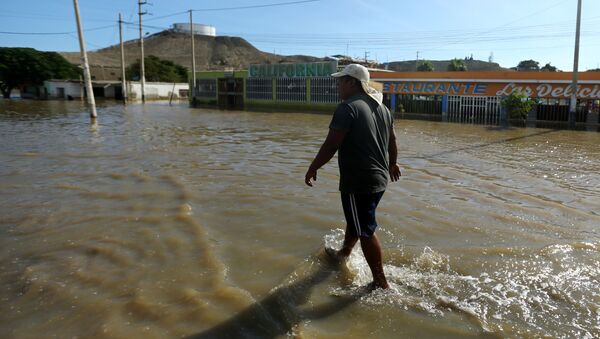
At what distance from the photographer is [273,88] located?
38.2 metres

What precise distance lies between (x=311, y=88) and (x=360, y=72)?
32244 mm

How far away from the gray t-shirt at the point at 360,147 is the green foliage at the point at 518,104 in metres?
23.6

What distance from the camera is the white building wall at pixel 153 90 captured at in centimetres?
5138

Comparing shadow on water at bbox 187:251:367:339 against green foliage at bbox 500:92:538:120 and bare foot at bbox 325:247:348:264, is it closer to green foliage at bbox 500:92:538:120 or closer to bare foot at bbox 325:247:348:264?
bare foot at bbox 325:247:348:264

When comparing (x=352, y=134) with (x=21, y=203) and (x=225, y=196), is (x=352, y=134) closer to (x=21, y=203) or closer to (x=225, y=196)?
(x=225, y=196)

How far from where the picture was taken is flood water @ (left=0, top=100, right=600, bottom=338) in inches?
123

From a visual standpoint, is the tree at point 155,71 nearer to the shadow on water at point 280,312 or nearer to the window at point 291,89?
the window at point 291,89

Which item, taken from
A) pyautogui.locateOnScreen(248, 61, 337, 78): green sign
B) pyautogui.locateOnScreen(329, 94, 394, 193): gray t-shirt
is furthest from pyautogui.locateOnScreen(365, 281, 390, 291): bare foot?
pyautogui.locateOnScreen(248, 61, 337, 78): green sign

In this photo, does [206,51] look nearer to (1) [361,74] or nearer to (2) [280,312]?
(1) [361,74]

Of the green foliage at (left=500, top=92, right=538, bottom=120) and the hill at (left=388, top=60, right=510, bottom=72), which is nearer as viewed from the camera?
the green foliage at (left=500, top=92, right=538, bottom=120)

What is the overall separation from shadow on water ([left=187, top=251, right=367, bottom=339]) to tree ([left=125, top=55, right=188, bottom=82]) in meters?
62.8

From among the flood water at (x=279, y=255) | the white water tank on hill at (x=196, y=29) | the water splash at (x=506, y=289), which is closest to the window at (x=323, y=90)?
the flood water at (x=279, y=255)

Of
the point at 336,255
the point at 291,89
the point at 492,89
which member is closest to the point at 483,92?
the point at 492,89

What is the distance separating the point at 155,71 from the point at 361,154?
64.6m
